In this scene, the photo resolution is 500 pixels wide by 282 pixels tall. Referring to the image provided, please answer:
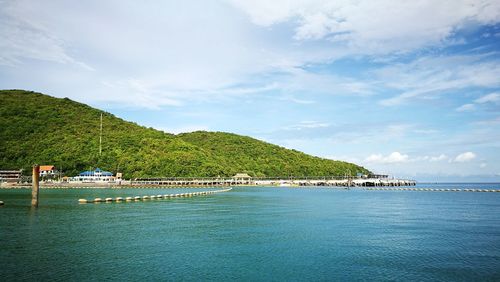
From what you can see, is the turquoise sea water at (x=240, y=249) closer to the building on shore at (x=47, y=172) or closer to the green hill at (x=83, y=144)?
the building on shore at (x=47, y=172)

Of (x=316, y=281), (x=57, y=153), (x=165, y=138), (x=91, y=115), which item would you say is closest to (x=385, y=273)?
(x=316, y=281)

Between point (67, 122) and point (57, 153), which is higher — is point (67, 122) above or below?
above

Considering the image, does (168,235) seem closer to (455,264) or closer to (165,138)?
(455,264)

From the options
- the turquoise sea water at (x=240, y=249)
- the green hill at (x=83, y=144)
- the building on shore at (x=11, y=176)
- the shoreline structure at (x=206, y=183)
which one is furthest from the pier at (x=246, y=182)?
the turquoise sea water at (x=240, y=249)

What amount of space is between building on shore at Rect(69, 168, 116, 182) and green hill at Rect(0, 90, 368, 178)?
26.6 feet

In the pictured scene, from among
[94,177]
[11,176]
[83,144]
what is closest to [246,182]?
[94,177]

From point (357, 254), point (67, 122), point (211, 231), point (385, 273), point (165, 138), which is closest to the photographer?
point (385, 273)

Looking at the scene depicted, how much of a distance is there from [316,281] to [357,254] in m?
7.04

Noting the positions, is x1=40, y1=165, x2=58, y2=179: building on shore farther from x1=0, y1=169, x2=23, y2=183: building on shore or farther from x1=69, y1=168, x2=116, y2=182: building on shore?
x1=69, y1=168, x2=116, y2=182: building on shore

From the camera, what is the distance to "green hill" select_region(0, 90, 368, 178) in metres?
136

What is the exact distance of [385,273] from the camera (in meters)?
19.8

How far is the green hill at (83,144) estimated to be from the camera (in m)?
136

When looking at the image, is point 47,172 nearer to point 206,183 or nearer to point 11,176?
point 11,176

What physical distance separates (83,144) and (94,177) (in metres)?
19.6
